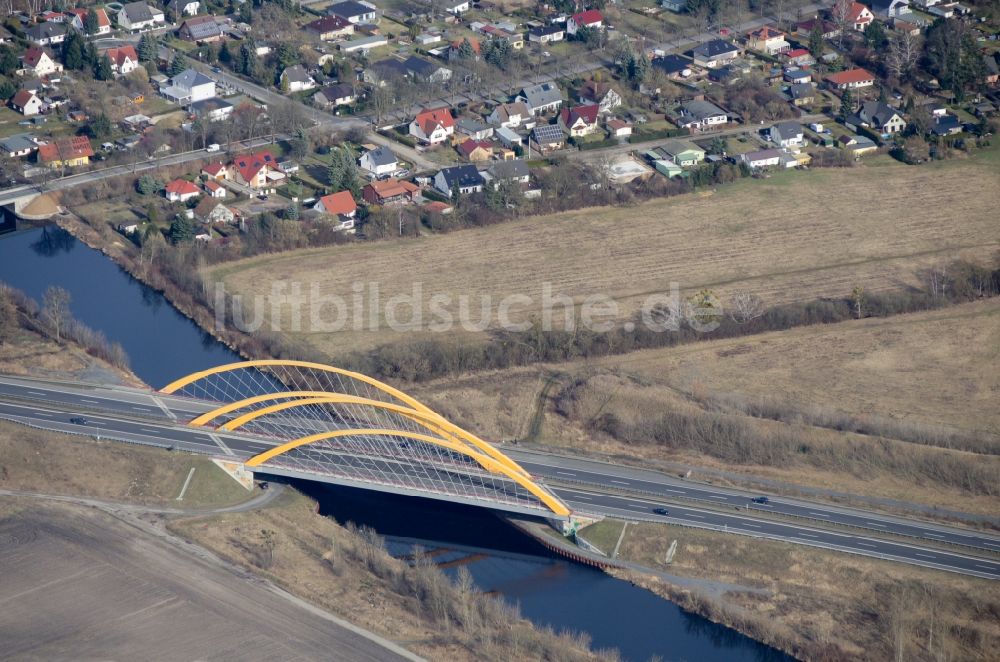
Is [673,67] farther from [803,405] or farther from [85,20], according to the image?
[803,405]

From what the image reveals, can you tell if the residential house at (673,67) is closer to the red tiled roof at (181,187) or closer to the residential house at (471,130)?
the residential house at (471,130)

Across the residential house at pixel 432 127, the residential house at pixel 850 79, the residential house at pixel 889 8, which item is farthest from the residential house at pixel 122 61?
the residential house at pixel 889 8

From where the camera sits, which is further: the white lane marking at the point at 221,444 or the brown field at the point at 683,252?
the brown field at the point at 683,252

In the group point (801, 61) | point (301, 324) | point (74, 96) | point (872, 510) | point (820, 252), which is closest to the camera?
point (872, 510)

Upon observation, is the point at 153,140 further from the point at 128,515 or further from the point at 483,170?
the point at 128,515

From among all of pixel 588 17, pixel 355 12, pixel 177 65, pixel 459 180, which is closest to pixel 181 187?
pixel 459 180

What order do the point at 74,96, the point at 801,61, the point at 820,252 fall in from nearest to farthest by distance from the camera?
the point at 820,252, the point at 74,96, the point at 801,61

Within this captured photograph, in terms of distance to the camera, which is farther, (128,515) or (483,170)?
(483,170)

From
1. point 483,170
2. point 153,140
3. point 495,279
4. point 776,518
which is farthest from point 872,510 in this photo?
point 153,140
